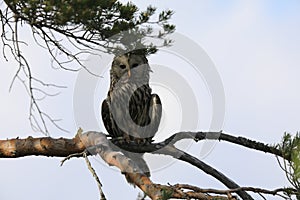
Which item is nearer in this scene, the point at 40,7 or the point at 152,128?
the point at 40,7

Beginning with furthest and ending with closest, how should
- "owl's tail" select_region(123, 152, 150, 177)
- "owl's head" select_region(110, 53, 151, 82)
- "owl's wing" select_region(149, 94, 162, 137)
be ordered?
"owl's head" select_region(110, 53, 151, 82)
"owl's wing" select_region(149, 94, 162, 137)
"owl's tail" select_region(123, 152, 150, 177)

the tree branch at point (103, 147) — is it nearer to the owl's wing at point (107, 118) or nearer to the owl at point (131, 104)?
the owl at point (131, 104)

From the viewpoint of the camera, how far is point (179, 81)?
219 inches

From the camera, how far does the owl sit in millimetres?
6023

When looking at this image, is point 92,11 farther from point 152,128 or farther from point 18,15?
point 152,128

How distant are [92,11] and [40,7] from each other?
385 millimetres

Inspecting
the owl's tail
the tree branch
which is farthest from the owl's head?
the tree branch

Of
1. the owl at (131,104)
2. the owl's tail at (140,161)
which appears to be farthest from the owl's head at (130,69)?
the owl's tail at (140,161)

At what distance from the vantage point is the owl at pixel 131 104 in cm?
602

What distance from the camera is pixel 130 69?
6488mm

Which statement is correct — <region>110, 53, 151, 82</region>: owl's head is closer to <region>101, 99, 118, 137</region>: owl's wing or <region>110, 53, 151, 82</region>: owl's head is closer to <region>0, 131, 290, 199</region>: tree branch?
<region>101, 99, 118, 137</region>: owl's wing

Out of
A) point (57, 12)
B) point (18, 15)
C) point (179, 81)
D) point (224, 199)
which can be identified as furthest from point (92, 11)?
point (224, 199)

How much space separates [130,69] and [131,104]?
1.28 ft

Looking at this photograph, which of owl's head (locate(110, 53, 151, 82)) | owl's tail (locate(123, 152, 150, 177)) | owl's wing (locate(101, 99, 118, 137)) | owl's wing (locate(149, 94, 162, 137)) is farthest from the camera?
owl's head (locate(110, 53, 151, 82))
